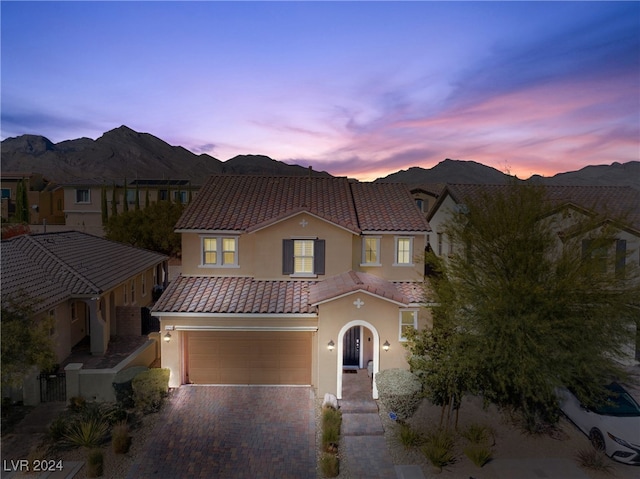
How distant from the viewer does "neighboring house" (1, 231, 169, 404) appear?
56.0ft

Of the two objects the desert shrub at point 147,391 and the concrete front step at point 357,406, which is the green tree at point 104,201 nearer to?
the desert shrub at point 147,391

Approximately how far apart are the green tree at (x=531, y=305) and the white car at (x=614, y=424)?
1.87 feet

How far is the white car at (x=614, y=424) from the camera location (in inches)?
469

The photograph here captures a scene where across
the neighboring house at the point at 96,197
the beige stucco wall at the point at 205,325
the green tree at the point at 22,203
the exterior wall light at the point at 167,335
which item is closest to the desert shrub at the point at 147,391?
the beige stucco wall at the point at 205,325

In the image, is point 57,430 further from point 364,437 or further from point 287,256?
Answer: point 287,256

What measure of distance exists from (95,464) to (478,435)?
11063 millimetres

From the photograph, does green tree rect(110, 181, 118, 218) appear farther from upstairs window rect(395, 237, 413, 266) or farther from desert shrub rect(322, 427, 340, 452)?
desert shrub rect(322, 427, 340, 452)

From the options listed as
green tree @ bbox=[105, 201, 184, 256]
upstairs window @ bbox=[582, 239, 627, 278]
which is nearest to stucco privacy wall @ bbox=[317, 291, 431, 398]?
upstairs window @ bbox=[582, 239, 627, 278]

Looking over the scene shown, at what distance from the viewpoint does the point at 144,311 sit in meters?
21.9

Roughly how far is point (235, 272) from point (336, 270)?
15.5 ft

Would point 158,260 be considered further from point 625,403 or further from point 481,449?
point 625,403

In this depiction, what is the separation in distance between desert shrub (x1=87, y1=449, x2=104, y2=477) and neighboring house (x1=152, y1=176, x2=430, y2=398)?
5.34 m

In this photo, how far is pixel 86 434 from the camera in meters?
12.2

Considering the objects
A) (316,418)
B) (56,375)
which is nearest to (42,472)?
(56,375)
